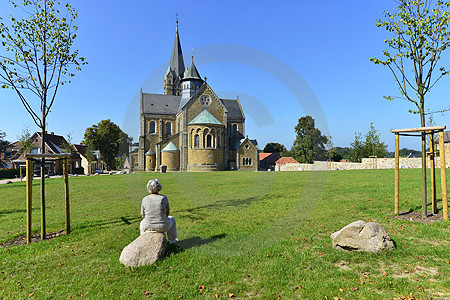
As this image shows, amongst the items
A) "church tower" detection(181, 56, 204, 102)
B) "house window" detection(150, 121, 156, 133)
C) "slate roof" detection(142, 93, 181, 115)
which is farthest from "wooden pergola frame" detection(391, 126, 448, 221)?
Result: "church tower" detection(181, 56, 204, 102)

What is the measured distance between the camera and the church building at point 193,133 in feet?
150

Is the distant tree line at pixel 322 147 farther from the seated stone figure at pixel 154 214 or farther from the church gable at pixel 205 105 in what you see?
the seated stone figure at pixel 154 214

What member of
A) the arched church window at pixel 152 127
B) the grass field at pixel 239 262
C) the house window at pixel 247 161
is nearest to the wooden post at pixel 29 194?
the grass field at pixel 239 262

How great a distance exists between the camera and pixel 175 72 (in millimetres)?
70250

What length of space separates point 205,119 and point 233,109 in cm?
1504

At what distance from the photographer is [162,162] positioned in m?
48.3

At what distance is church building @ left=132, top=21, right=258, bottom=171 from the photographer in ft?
150

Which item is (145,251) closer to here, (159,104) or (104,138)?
(159,104)

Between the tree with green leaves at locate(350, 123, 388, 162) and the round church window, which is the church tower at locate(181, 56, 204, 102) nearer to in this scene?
the round church window

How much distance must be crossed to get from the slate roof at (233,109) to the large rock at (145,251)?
52.7 meters

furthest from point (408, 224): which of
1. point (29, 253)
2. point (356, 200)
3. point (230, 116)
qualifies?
point (230, 116)

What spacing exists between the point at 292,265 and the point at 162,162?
4546 centimetres

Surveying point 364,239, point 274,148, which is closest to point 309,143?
point 274,148

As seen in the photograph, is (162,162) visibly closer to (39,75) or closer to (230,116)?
(230,116)
